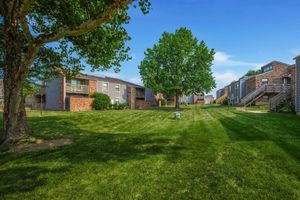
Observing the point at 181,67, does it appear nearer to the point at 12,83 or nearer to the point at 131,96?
the point at 131,96

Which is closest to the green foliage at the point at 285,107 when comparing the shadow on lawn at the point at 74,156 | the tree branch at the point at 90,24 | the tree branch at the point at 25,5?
the shadow on lawn at the point at 74,156

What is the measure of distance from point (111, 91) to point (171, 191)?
32.9 metres

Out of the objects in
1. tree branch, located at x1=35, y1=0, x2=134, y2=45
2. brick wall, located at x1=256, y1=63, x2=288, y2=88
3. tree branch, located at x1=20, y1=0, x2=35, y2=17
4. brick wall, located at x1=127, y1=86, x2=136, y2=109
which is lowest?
brick wall, located at x1=127, y1=86, x2=136, y2=109

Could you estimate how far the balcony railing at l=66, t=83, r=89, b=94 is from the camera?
95.1 feet

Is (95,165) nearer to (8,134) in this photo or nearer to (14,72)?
(8,134)

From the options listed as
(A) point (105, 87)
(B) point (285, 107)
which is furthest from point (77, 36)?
(A) point (105, 87)

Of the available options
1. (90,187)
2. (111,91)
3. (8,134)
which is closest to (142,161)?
(90,187)

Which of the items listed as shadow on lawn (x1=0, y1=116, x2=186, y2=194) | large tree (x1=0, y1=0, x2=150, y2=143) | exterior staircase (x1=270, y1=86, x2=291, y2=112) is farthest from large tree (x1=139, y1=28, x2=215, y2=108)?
shadow on lawn (x1=0, y1=116, x2=186, y2=194)

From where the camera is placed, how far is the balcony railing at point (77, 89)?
2898 centimetres

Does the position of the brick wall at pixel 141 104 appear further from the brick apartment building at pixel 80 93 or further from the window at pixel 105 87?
the window at pixel 105 87

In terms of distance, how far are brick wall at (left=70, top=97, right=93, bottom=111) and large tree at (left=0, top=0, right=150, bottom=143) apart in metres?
16.0

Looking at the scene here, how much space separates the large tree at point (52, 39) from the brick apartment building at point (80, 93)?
16.9 meters

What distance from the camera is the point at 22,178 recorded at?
4.04 metres

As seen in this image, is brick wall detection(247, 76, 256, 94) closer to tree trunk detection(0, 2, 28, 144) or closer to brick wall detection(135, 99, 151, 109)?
brick wall detection(135, 99, 151, 109)
